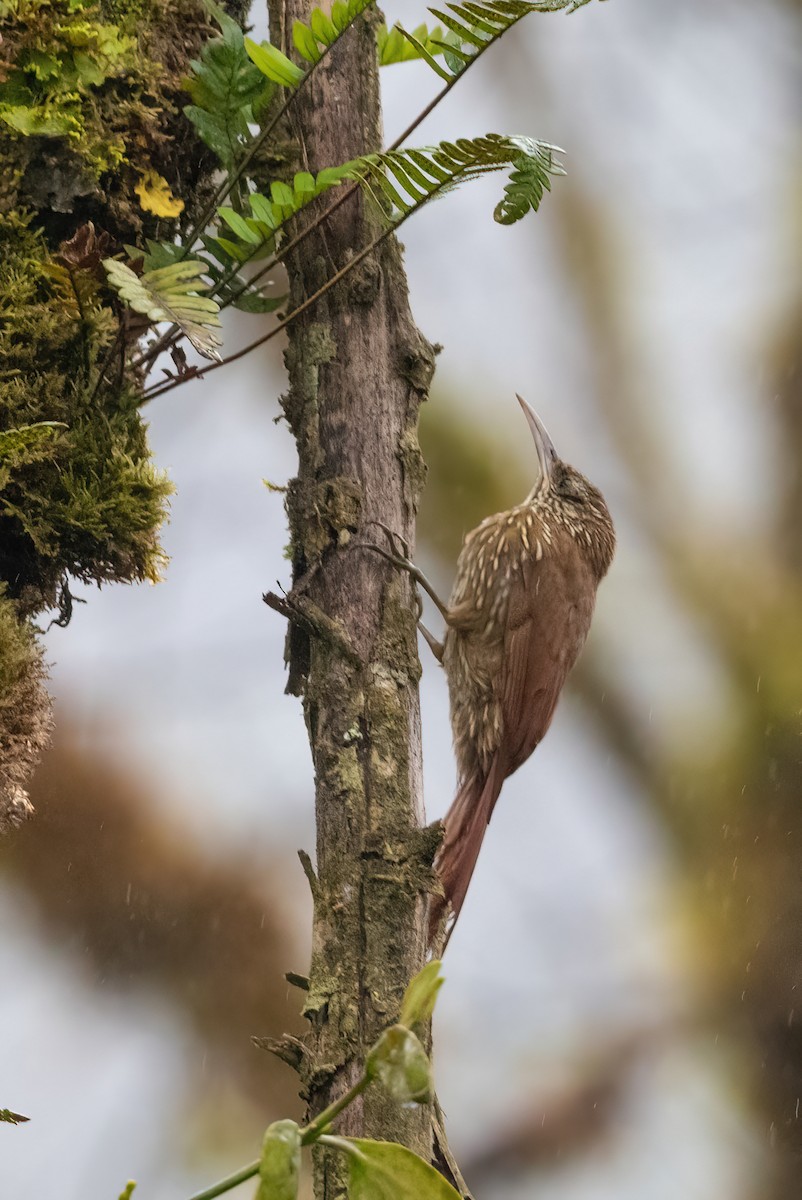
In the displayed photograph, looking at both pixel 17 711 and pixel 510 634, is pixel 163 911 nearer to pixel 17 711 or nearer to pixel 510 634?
pixel 510 634

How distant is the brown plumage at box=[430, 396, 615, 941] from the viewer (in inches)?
87.8

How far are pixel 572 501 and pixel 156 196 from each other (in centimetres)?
122

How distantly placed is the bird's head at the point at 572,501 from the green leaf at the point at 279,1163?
1.84 m

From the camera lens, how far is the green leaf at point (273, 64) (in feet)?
5.17

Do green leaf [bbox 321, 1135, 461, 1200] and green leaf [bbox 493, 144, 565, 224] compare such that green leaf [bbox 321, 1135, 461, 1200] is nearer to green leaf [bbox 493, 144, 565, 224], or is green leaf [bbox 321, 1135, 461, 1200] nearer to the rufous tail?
the rufous tail

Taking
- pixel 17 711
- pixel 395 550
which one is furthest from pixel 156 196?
pixel 17 711

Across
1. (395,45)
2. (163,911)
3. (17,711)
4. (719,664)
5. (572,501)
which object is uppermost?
(719,664)

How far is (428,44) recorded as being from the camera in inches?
66.9

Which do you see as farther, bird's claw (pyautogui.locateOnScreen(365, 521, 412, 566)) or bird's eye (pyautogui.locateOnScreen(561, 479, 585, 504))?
bird's eye (pyautogui.locateOnScreen(561, 479, 585, 504))

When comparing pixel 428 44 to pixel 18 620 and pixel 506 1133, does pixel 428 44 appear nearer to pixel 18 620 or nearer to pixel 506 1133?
pixel 18 620

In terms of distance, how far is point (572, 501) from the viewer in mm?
2627

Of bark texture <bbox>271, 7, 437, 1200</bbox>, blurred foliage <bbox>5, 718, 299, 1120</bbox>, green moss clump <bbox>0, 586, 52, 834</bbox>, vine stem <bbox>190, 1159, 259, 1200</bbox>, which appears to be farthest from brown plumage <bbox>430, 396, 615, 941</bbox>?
vine stem <bbox>190, 1159, 259, 1200</bbox>

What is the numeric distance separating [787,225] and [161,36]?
7.96 feet

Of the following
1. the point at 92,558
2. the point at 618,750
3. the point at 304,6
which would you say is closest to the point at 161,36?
the point at 304,6
